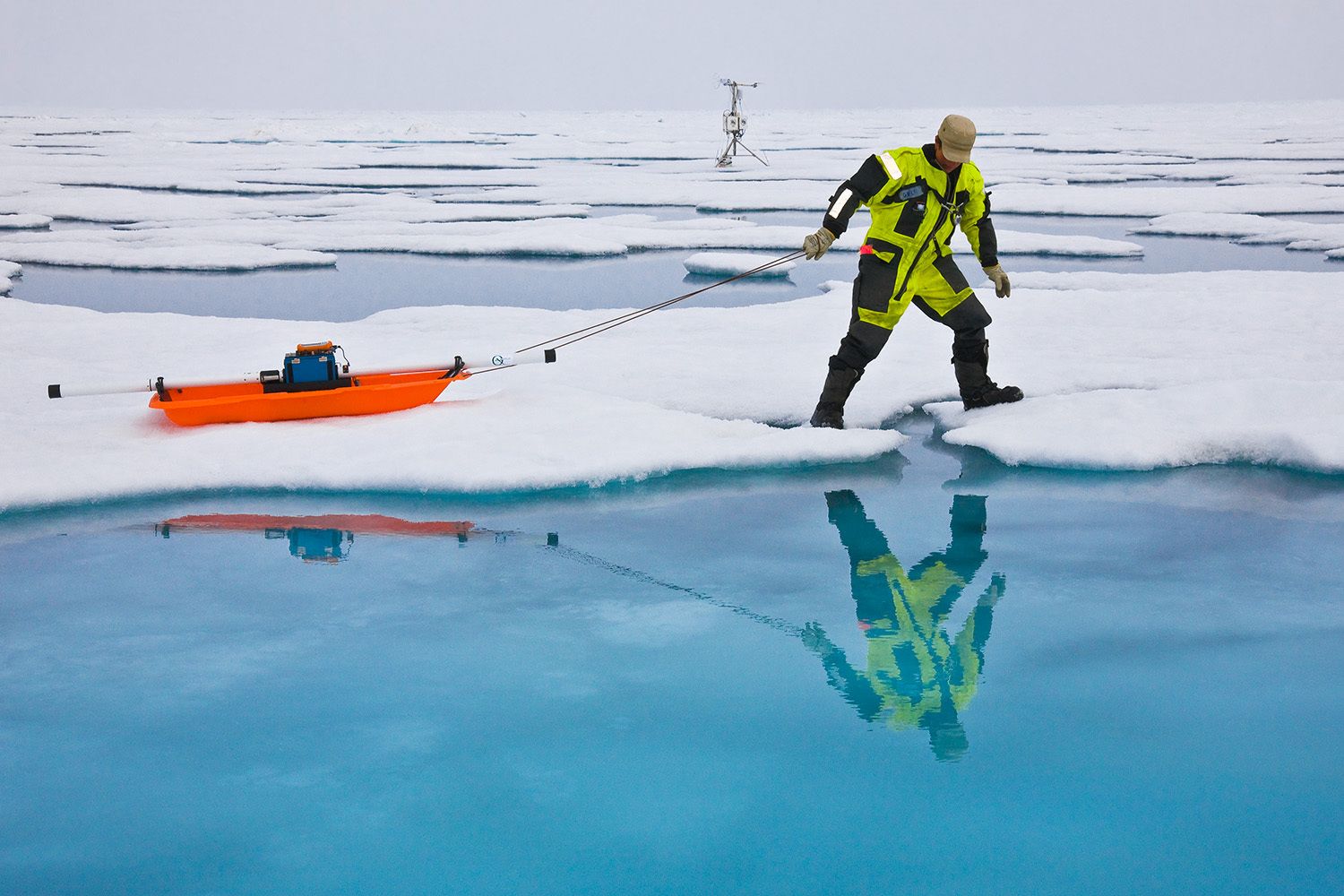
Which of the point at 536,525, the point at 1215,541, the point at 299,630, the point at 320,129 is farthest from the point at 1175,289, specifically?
the point at 320,129

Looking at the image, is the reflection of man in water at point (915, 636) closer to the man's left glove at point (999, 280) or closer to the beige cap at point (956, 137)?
the man's left glove at point (999, 280)

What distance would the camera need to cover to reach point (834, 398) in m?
4.79

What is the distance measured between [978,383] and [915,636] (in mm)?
2150

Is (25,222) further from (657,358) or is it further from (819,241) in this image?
(819,241)

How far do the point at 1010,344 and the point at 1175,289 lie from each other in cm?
210

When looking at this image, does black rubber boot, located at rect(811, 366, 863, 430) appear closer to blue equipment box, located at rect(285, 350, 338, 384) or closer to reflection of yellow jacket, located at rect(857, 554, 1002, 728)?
reflection of yellow jacket, located at rect(857, 554, 1002, 728)

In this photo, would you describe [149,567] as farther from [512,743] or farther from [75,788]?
[512,743]

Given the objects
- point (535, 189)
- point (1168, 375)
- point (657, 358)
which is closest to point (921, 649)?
point (1168, 375)

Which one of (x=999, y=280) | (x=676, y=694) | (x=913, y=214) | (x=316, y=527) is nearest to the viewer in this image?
(x=676, y=694)

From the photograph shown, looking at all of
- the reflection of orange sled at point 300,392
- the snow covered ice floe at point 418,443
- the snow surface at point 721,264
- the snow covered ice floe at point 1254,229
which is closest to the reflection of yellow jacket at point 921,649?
the snow covered ice floe at point 418,443

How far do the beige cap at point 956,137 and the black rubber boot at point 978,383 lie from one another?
89 centimetres

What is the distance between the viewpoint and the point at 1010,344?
21.3 feet

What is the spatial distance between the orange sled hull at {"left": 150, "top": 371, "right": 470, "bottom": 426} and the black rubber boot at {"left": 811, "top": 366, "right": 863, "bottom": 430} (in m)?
1.50

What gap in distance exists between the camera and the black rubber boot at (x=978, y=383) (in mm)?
4973
